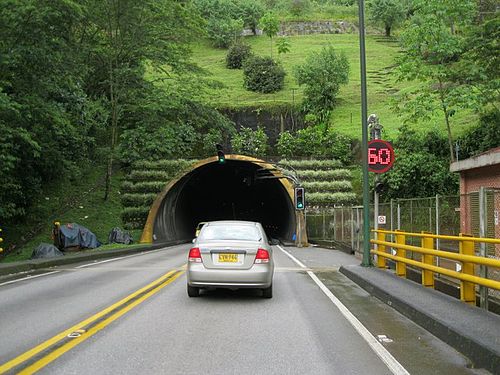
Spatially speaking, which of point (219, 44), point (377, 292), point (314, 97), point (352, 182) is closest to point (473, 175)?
point (377, 292)

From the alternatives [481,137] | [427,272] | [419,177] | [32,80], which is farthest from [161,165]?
[427,272]

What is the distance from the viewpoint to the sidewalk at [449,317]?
6.06 meters

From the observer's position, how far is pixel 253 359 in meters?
6.23

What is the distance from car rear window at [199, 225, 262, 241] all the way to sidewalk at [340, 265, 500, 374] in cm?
280

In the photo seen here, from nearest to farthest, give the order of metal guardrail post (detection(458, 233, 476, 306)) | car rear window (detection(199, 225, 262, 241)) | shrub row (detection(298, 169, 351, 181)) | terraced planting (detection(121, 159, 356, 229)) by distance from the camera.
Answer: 1. metal guardrail post (detection(458, 233, 476, 306))
2. car rear window (detection(199, 225, 262, 241))
3. terraced planting (detection(121, 159, 356, 229))
4. shrub row (detection(298, 169, 351, 181))

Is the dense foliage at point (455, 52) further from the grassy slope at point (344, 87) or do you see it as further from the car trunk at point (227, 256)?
the car trunk at point (227, 256)

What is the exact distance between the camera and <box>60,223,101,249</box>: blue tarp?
27938mm

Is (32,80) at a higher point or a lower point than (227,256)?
higher

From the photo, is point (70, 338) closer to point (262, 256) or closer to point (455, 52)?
point (262, 256)

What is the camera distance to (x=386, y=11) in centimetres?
10106

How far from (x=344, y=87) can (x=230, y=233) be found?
62245mm

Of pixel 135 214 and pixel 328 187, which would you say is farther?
pixel 328 187

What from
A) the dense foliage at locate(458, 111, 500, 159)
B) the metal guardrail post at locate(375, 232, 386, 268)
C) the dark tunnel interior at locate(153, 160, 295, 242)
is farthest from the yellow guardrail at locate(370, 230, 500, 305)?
the dark tunnel interior at locate(153, 160, 295, 242)

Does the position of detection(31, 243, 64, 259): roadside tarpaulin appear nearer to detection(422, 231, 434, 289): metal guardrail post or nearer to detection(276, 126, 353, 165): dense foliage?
detection(422, 231, 434, 289): metal guardrail post
